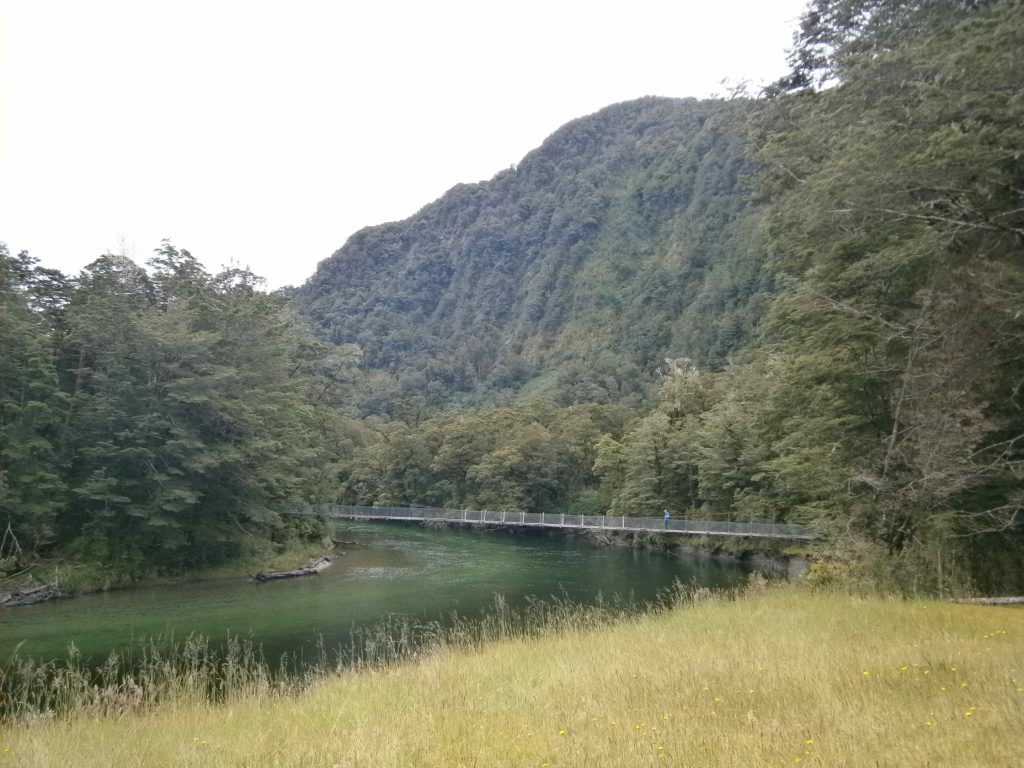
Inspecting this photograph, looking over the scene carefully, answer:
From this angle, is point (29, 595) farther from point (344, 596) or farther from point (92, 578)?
point (344, 596)

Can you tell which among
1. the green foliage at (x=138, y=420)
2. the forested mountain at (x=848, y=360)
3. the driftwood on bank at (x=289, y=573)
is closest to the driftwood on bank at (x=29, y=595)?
the green foliage at (x=138, y=420)

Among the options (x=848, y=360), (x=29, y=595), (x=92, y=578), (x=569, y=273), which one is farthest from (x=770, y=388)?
(x=569, y=273)

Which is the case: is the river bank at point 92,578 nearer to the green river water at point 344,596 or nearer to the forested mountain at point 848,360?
the green river water at point 344,596

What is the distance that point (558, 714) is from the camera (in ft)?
15.4

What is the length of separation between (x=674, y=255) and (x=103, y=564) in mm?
100897

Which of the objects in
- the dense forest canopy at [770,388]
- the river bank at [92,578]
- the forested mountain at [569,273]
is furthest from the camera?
the forested mountain at [569,273]

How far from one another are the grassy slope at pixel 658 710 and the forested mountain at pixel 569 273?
65.3 m

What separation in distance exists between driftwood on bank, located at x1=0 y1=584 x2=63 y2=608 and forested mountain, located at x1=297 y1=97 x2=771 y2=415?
187 feet

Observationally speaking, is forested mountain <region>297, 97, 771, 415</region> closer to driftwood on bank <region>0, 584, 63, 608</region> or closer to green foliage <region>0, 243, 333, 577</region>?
green foliage <region>0, 243, 333, 577</region>

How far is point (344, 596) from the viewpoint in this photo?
60.5 ft

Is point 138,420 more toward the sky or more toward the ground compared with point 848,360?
more toward the sky

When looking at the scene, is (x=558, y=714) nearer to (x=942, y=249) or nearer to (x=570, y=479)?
(x=942, y=249)

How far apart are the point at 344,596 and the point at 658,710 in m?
15.4

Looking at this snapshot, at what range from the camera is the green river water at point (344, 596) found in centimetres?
1366
